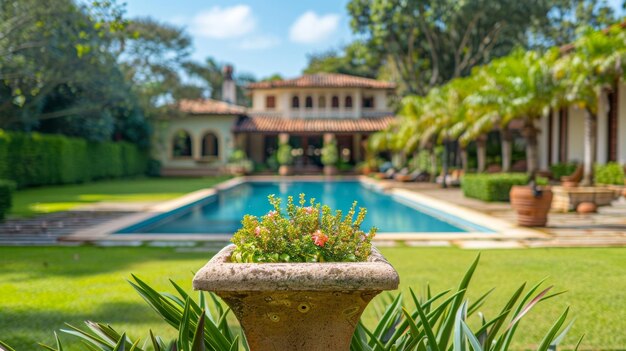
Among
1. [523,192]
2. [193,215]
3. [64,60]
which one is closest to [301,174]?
[64,60]

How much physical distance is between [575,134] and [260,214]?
14.1m

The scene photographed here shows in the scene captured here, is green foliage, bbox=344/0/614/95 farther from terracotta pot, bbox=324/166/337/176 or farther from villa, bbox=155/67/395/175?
terracotta pot, bbox=324/166/337/176

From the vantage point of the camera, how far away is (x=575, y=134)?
22.5 meters

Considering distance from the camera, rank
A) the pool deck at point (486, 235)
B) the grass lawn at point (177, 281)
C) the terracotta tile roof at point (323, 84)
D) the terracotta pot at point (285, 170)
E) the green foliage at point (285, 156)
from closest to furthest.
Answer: the grass lawn at point (177, 281) < the pool deck at point (486, 235) < the terracotta pot at point (285, 170) < the green foliage at point (285, 156) < the terracotta tile roof at point (323, 84)

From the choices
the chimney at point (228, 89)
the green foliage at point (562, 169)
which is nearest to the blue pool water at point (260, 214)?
the green foliage at point (562, 169)

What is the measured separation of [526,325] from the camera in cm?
473

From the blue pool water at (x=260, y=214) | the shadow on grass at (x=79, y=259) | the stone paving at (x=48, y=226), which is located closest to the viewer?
the shadow on grass at (x=79, y=259)

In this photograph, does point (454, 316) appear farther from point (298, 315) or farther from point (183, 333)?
point (183, 333)

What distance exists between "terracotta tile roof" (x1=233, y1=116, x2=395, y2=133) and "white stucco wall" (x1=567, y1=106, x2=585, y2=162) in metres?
15.9

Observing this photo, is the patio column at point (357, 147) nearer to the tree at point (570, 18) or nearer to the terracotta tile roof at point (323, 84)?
the terracotta tile roof at point (323, 84)

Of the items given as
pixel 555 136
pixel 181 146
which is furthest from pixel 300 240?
pixel 181 146

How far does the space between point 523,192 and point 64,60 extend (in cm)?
1887

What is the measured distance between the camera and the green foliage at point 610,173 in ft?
57.1

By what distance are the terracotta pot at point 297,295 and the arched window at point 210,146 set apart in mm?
39565
